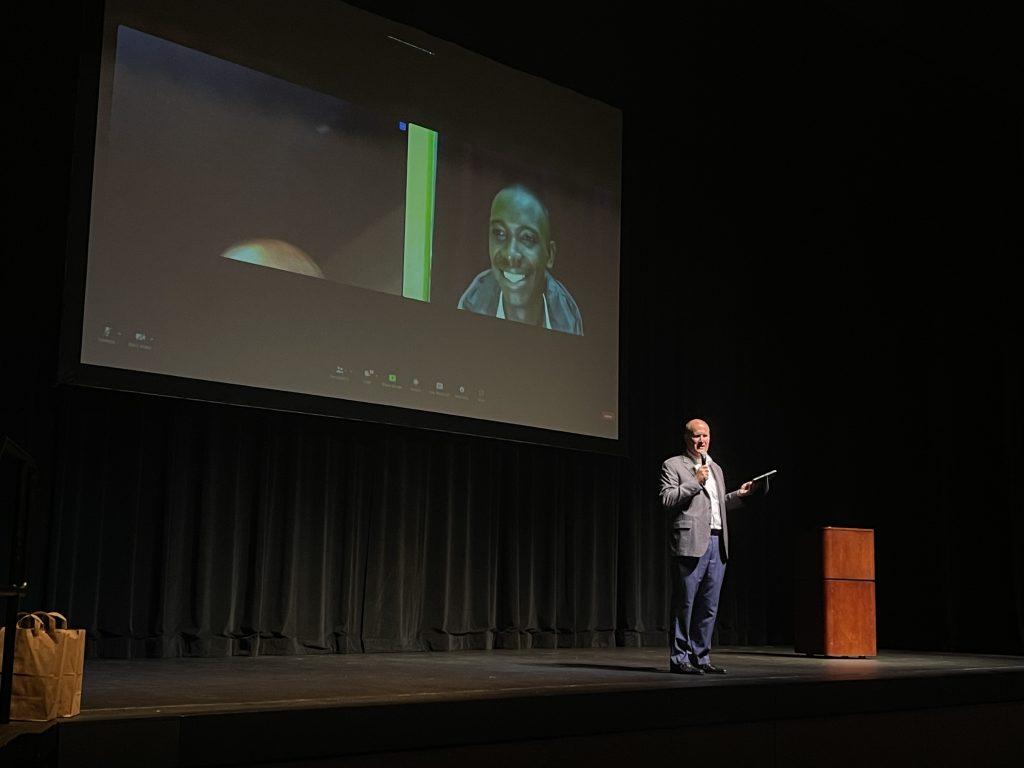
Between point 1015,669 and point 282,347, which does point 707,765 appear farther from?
point 282,347

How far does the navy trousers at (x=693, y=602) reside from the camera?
16.7 feet

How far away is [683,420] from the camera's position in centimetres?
819

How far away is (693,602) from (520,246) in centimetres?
253

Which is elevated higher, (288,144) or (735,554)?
(288,144)

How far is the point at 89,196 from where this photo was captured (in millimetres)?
5188

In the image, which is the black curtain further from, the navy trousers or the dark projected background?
the navy trousers

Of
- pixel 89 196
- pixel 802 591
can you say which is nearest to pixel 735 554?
pixel 802 591

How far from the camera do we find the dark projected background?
536 centimetres

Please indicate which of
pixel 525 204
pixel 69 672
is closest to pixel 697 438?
pixel 525 204

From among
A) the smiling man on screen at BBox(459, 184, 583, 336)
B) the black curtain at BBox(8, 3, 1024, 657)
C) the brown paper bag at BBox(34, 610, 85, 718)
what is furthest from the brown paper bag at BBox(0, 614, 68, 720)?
the smiling man on screen at BBox(459, 184, 583, 336)

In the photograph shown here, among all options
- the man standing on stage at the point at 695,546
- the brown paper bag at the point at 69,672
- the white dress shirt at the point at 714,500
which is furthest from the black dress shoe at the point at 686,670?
the brown paper bag at the point at 69,672

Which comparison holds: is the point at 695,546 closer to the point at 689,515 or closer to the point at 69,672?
the point at 689,515

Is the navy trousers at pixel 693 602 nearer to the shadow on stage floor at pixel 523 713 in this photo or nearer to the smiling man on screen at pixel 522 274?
the shadow on stage floor at pixel 523 713

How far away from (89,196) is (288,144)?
1.09 m
